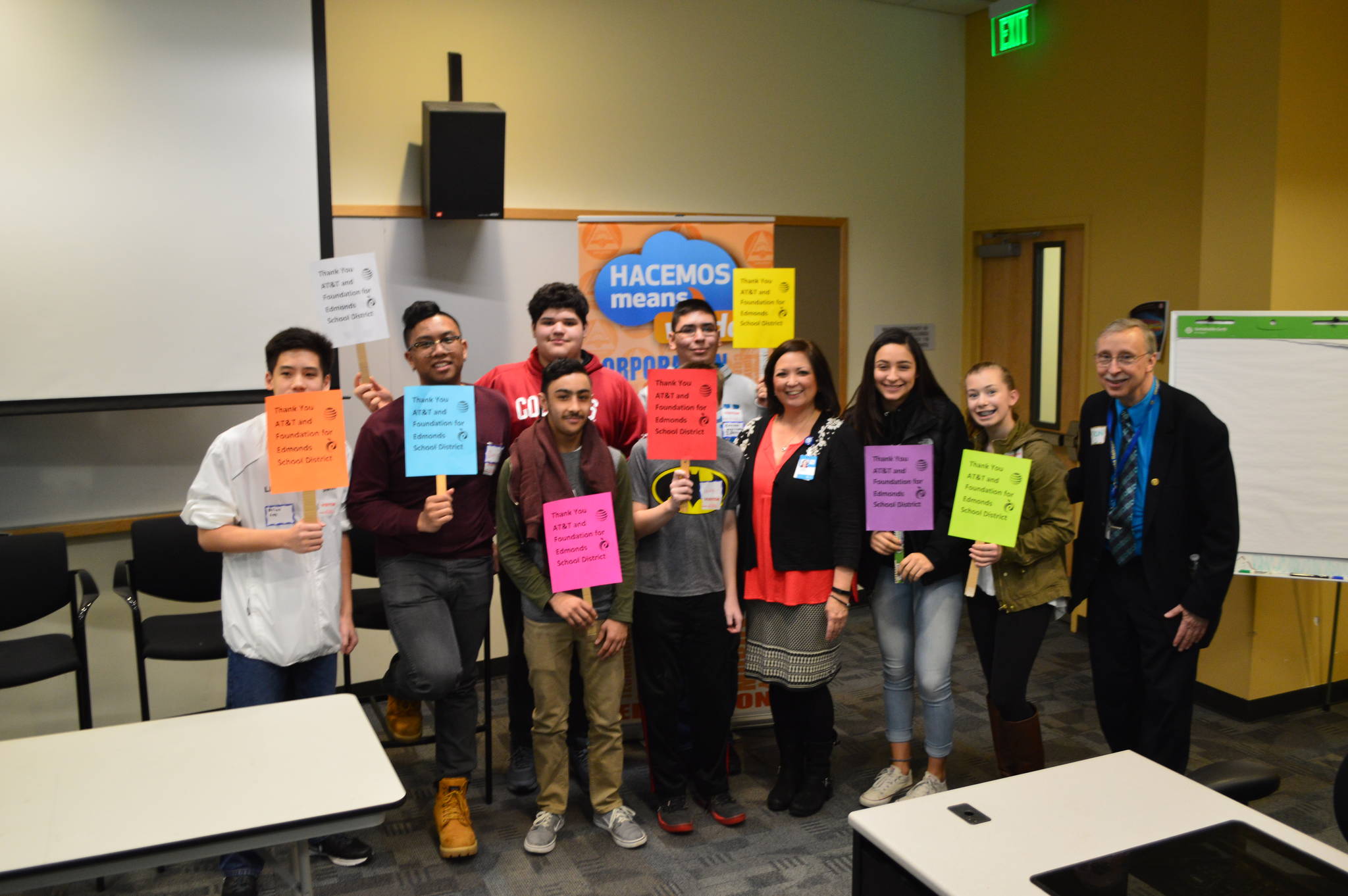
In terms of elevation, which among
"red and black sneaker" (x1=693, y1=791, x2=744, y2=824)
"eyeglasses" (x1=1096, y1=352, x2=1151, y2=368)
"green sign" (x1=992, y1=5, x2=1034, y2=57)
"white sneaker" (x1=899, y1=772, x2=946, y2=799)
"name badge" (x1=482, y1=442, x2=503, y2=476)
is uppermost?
"green sign" (x1=992, y1=5, x2=1034, y2=57)

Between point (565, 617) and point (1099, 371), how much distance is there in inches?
64.1

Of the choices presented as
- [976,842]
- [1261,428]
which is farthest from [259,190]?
[1261,428]

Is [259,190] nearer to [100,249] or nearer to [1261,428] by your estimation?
[100,249]

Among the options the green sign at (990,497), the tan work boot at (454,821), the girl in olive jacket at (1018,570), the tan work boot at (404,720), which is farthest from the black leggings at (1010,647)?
the tan work boot at (404,720)

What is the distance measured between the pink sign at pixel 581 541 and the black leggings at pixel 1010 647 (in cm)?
115

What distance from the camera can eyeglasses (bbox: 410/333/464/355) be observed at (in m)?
2.73

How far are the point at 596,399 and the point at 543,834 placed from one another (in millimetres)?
1356

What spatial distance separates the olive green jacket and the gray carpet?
2.90ft

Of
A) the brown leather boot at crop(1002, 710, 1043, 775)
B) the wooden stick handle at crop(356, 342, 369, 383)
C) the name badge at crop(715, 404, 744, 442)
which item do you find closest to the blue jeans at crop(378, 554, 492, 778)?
the wooden stick handle at crop(356, 342, 369, 383)

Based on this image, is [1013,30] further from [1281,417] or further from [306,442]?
[306,442]

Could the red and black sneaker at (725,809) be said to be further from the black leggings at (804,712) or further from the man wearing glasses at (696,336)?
the man wearing glasses at (696,336)

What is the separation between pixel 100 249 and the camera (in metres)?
3.28

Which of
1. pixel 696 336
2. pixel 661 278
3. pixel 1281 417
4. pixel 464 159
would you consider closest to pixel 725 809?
pixel 696 336

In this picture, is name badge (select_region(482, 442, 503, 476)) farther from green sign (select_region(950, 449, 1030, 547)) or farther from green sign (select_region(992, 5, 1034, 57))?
green sign (select_region(992, 5, 1034, 57))
